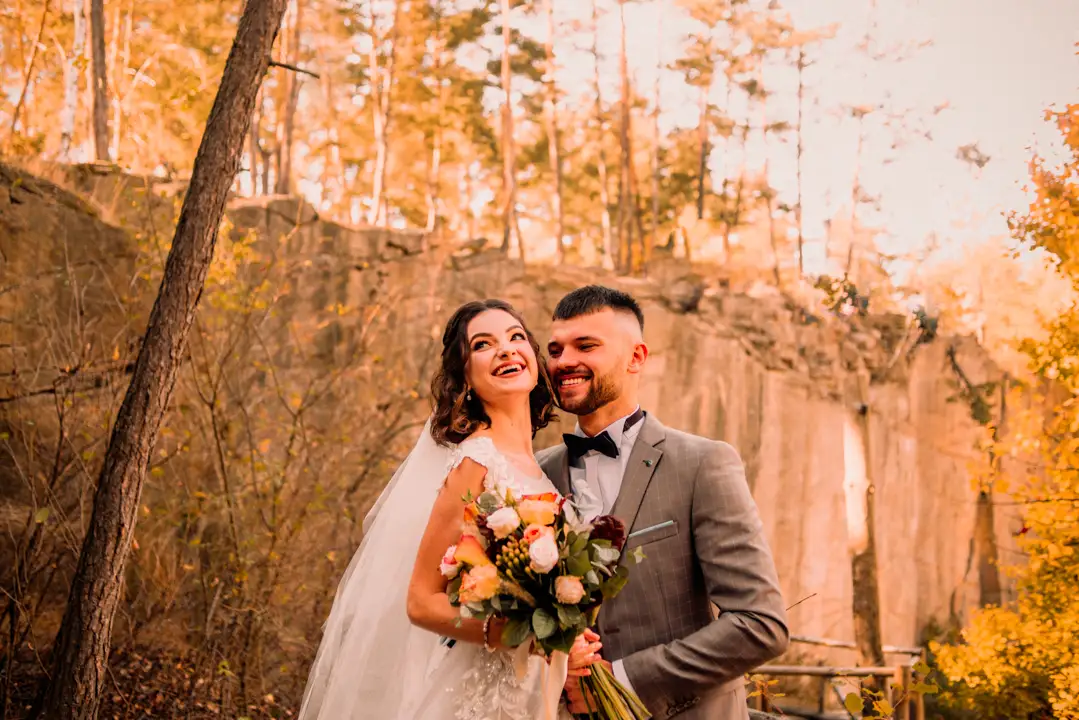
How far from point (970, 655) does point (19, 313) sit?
10.3 m

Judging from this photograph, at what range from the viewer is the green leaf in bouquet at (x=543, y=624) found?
210cm

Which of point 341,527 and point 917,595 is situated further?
point 917,595

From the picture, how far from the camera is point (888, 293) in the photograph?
75.7ft

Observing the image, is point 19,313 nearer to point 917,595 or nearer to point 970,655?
point 970,655

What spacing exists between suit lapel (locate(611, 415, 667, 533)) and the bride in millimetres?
259

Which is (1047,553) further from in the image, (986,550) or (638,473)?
(986,550)

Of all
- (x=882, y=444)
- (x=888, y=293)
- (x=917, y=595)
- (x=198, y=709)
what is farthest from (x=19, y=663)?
(x=888, y=293)

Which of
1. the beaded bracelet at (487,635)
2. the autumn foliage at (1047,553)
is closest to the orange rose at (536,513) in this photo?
the beaded bracelet at (487,635)

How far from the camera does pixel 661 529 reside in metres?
2.48

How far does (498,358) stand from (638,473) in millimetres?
544

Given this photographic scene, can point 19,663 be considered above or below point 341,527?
below

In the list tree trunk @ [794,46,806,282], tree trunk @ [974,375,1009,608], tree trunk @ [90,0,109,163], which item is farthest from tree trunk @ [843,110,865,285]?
tree trunk @ [90,0,109,163]

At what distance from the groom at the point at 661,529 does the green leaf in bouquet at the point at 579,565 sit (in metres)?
0.39

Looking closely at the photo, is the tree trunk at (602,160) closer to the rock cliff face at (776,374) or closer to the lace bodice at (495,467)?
the rock cliff face at (776,374)
